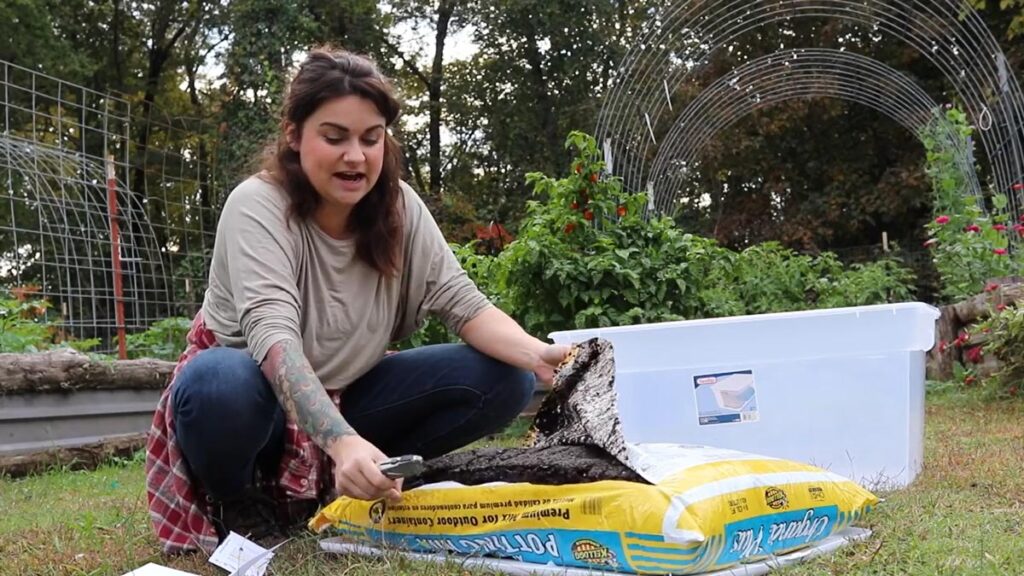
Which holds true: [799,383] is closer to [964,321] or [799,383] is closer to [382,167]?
[382,167]

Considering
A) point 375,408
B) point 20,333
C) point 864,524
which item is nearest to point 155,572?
point 375,408

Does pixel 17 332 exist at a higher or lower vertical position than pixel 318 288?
lower

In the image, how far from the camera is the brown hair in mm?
1954

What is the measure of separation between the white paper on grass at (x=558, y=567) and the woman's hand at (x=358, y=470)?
0.20 meters

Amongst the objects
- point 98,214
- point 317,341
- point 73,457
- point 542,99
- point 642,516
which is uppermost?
point 542,99

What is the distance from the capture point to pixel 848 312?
2.38m

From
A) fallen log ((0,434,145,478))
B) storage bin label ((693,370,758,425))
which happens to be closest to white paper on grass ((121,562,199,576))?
storage bin label ((693,370,758,425))

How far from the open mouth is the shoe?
25.3 inches

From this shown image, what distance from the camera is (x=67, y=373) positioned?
404 cm

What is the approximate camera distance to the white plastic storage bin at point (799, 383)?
2.40 m

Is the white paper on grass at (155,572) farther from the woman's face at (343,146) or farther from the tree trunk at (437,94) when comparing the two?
the tree trunk at (437,94)

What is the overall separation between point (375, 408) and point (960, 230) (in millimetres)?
5261

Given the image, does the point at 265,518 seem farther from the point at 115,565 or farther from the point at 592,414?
the point at 592,414

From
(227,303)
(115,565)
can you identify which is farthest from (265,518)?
(227,303)
